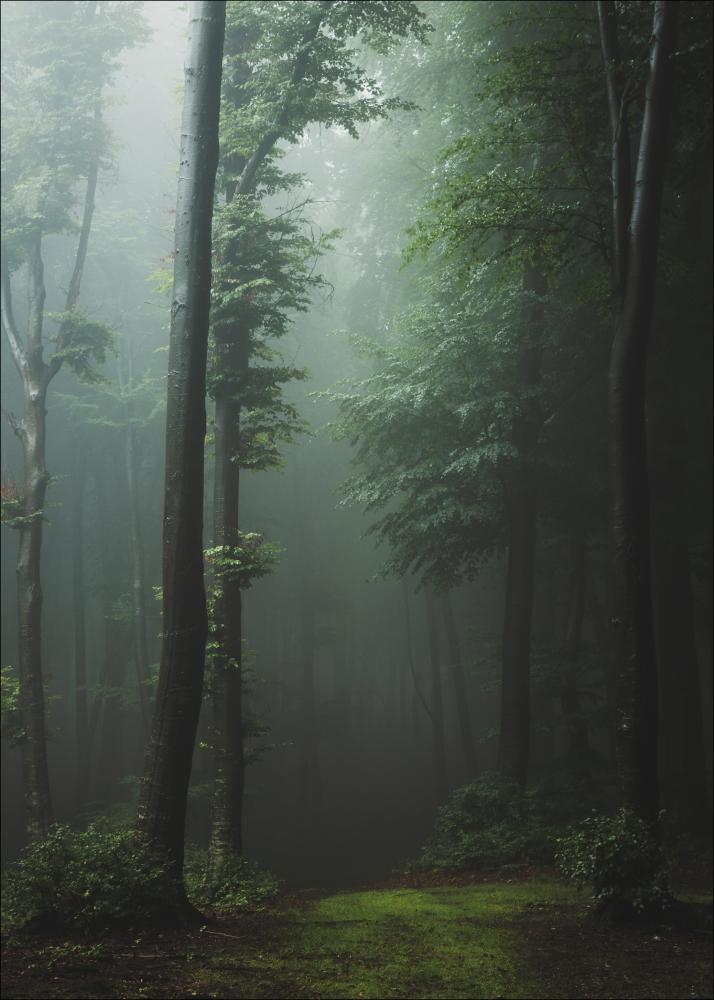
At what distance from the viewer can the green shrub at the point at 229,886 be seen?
305 inches

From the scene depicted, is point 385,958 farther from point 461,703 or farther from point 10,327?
point 461,703

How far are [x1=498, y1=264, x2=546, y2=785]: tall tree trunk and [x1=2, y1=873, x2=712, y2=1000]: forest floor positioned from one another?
515 cm

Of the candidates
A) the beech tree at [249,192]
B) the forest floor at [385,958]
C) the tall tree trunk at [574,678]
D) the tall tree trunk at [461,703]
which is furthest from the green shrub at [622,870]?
the tall tree trunk at [461,703]

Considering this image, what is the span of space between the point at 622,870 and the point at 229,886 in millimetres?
4322

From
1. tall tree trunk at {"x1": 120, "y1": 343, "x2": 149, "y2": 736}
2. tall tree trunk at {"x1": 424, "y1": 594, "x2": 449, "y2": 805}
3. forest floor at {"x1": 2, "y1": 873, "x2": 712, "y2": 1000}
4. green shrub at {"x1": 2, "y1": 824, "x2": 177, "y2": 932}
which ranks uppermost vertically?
tall tree trunk at {"x1": 120, "y1": 343, "x2": 149, "y2": 736}

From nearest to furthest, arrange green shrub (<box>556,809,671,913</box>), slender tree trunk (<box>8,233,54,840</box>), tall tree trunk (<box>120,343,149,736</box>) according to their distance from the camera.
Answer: green shrub (<box>556,809,671,913</box>) < slender tree trunk (<box>8,233,54,840</box>) < tall tree trunk (<box>120,343,149,736</box>)

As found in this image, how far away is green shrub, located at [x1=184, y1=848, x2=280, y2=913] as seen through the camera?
775cm

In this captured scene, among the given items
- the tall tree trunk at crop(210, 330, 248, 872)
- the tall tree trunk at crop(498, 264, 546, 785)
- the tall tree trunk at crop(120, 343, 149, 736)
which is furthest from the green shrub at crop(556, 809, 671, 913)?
the tall tree trunk at crop(120, 343, 149, 736)

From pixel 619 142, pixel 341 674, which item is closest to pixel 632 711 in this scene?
pixel 619 142

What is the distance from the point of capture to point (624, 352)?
7.24 m

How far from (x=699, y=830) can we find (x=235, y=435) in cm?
934

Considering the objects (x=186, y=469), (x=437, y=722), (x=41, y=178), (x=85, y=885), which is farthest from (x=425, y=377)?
(x=437, y=722)

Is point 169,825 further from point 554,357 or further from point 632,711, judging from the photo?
point 554,357

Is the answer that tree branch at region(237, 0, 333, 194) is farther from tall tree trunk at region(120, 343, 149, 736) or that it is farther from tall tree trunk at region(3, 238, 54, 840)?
tall tree trunk at region(120, 343, 149, 736)
